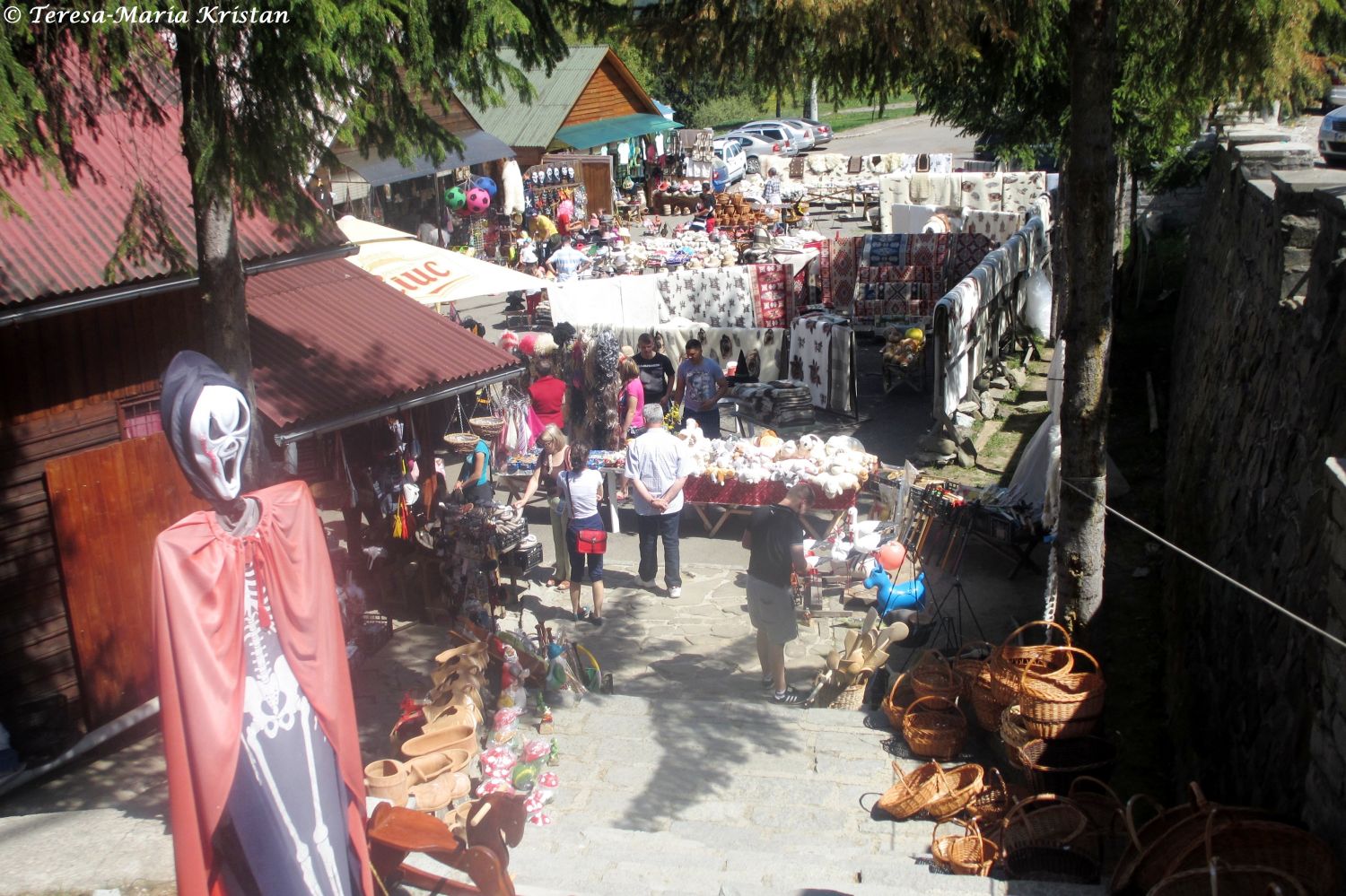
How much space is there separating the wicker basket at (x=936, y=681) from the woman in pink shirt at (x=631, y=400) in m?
5.06

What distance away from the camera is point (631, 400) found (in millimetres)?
12219

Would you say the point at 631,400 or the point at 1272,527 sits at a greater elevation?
the point at 1272,527

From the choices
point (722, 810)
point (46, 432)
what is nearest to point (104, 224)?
point (46, 432)

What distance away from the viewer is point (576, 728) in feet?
25.1

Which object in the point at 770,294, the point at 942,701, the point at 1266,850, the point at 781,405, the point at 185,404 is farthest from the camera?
the point at 770,294

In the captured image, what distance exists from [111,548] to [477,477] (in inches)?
153

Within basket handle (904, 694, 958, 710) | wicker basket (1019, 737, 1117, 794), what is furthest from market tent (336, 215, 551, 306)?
wicker basket (1019, 737, 1117, 794)

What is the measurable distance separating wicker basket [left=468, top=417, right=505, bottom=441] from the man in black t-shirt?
172cm

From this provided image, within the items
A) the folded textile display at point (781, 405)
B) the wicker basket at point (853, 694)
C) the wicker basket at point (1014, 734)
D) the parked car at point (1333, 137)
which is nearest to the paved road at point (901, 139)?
the parked car at point (1333, 137)

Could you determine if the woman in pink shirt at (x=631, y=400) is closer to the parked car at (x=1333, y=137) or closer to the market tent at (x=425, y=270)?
the market tent at (x=425, y=270)

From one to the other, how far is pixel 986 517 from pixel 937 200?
57.4ft

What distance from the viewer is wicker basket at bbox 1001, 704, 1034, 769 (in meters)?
6.36

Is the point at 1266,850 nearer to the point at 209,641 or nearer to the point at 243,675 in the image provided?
the point at 243,675

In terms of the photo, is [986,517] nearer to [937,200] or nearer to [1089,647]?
[1089,647]
